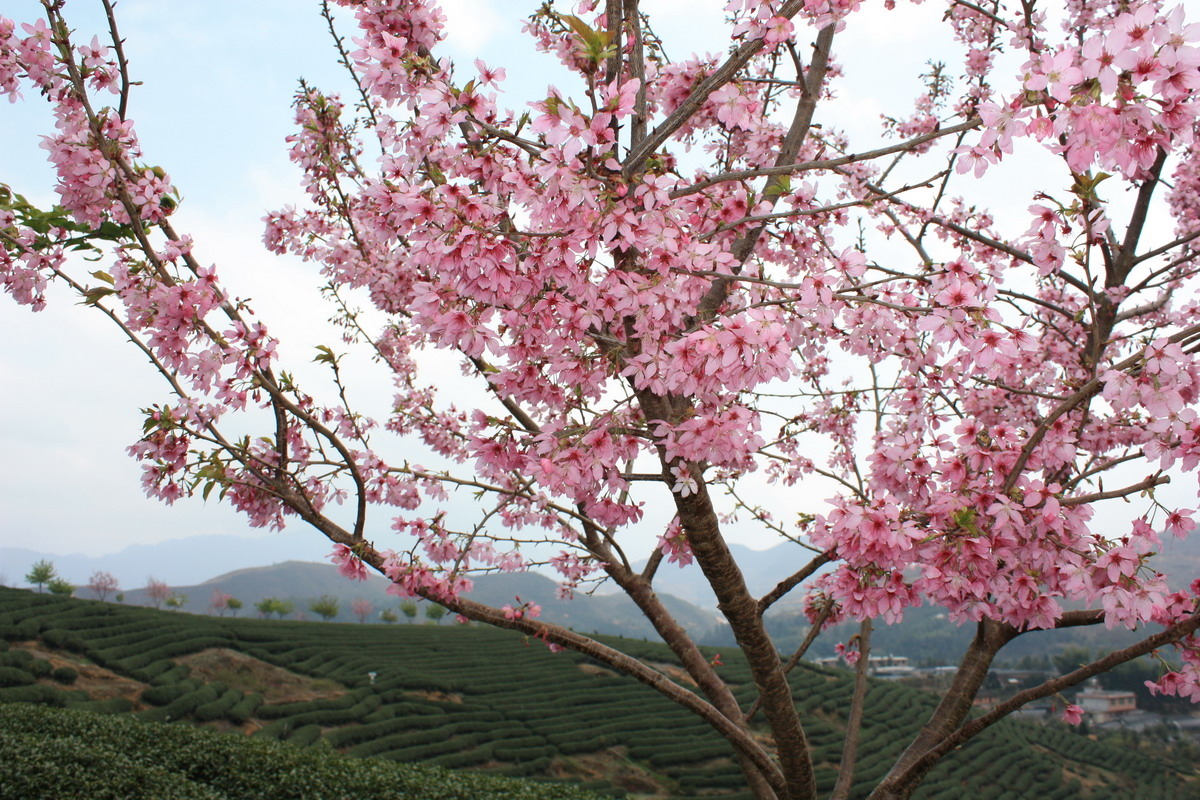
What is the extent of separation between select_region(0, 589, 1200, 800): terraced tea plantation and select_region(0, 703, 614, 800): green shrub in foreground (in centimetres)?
356

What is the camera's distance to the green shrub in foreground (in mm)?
7125

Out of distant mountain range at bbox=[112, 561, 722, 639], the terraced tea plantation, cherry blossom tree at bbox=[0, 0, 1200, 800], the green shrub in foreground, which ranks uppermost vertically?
cherry blossom tree at bbox=[0, 0, 1200, 800]

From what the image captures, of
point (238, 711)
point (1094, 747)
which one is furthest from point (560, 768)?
point (1094, 747)

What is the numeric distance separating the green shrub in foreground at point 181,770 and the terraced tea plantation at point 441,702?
3560 millimetres

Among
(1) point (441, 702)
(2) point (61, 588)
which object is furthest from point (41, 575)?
(1) point (441, 702)

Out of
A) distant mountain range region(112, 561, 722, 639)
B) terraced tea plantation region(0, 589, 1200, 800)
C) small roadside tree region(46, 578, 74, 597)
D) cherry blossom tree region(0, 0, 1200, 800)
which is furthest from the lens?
distant mountain range region(112, 561, 722, 639)

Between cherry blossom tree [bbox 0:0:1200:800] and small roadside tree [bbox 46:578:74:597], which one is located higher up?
cherry blossom tree [bbox 0:0:1200:800]

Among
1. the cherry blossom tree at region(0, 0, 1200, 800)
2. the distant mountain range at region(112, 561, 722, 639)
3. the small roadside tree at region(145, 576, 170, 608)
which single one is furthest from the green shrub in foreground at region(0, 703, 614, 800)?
the distant mountain range at region(112, 561, 722, 639)

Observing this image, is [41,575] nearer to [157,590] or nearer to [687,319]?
[157,590]

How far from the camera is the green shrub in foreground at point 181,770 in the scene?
712cm

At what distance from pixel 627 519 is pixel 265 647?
971 inches

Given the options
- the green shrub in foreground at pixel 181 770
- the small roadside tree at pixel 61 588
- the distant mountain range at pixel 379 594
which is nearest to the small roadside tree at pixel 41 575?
the small roadside tree at pixel 61 588

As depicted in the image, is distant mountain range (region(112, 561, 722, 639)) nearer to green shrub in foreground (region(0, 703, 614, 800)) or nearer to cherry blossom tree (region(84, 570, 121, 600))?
cherry blossom tree (region(84, 570, 121, 600))

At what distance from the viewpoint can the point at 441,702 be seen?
843 inches
